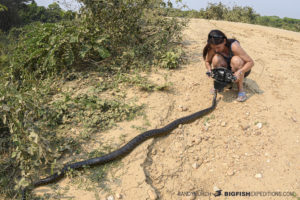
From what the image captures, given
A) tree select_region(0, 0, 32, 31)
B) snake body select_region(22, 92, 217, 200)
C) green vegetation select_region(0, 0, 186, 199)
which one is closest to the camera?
snake body select_region(22, 92, 217, 200)

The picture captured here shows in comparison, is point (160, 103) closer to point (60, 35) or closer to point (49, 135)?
point (49, 135)

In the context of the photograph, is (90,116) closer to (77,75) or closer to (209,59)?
(77,75)

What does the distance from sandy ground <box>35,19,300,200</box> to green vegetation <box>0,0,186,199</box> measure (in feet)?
1.00

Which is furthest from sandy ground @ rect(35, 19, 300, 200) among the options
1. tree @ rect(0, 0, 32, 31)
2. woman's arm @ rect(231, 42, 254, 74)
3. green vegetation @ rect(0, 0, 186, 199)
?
tree @ rect(0, 0, 32, 31)

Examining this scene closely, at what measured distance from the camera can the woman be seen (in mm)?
3953

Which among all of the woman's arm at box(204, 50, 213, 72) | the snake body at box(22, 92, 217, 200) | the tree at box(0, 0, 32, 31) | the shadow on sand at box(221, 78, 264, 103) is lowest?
the snake body at box(22, 92, 217, 200)

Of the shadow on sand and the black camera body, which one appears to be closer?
the black camera body

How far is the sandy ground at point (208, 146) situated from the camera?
116 inches

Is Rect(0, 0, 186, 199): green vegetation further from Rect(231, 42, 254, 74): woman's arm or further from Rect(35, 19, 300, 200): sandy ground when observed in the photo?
Rect(231, 42, 254, 74): woman's arm

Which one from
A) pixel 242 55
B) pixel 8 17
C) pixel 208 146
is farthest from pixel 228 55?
pixel 8 17

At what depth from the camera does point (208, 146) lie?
3566 mm

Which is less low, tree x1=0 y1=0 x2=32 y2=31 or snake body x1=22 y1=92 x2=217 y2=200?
tree x1=0 y1=0 x2=32 y2=31

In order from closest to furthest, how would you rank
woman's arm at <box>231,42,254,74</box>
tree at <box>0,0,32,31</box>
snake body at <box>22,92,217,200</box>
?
snake body at <box>22,92,217,200</box>
woman's arm at <box>231,42,254,74</box>
tree at <box>0,0,32,31</box>

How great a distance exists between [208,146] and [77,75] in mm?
3099
